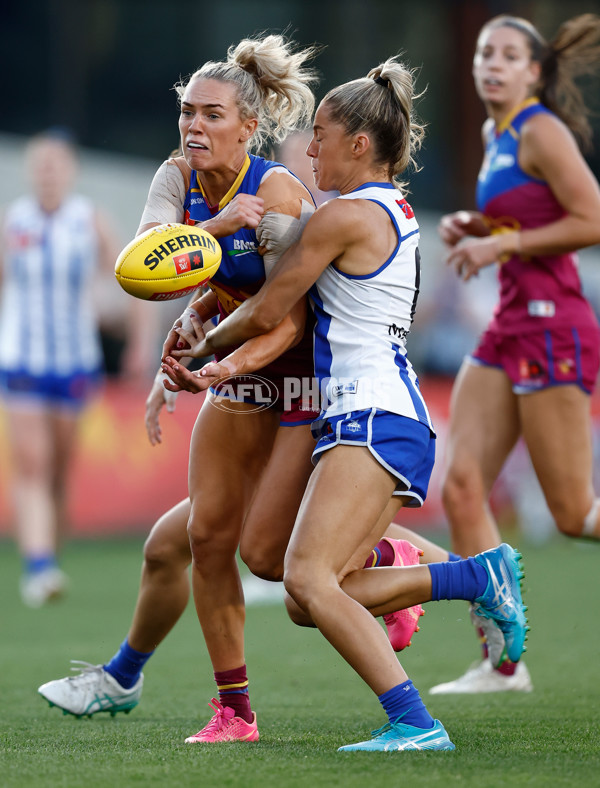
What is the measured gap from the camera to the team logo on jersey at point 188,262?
12.4ft

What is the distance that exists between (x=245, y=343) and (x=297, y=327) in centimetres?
19

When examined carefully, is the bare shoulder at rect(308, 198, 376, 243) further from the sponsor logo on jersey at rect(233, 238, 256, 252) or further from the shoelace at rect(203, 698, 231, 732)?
the shoelace at rect(203, 698, 231, 732)

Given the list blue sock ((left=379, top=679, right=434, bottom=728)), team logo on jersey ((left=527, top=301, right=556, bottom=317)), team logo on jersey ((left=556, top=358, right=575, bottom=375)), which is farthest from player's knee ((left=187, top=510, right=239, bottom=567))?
team logo on jersey ((left=527, top=301, right=556, bottom=317))

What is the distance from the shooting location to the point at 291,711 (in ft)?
15.5

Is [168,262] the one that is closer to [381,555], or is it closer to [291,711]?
[381,555]

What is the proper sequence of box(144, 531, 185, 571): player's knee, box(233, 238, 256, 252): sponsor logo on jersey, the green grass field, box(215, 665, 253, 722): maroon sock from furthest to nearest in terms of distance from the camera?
1. box(144, 531, 185, 571): player's knee
2. box(215, 665, 253, 722): maroon sock
3. box(233, 238, 256, 252): sponsor logo on jersey
4. the green grass field

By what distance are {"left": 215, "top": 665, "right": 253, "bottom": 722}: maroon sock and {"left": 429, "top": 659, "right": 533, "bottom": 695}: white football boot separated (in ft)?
4.03

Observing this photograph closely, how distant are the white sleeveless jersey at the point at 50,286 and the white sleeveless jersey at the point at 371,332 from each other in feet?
17.9

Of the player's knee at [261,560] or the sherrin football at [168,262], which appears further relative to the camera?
the player's knee at [261,560]

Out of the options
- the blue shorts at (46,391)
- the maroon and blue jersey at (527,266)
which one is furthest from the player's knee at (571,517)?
the blue shorts at (46,391)

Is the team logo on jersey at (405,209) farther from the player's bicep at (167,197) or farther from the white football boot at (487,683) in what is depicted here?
the white football boot at (487,683)

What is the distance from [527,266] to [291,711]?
2210mm

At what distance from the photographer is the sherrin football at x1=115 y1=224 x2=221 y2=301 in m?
3.78

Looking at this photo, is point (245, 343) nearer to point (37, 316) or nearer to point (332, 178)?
point (332, 178)
